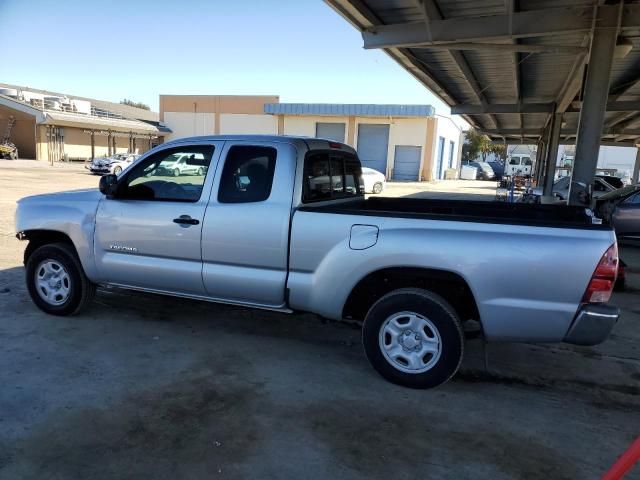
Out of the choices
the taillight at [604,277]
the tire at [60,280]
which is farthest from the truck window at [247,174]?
the taillight at [604,277]

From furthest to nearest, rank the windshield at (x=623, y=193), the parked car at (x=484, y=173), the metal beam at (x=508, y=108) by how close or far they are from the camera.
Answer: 1. the parked car at (x=484, y=173)
2. the metal beam at (x=508, y=108)
3. the windshield at (x=623, y=193)

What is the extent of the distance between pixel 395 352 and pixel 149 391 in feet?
6.22

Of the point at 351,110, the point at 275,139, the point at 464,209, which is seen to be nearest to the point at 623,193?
the point at 464,209

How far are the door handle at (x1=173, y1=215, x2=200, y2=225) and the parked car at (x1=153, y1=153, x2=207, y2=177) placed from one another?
0.43 metres

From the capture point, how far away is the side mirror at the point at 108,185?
468 centimetres

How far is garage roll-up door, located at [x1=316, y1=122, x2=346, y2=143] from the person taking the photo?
142 ft

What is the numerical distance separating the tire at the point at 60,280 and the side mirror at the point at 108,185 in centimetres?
82

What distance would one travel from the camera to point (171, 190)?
4711 millimetres

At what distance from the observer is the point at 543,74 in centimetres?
1522

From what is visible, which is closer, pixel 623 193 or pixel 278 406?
pixel 278 406

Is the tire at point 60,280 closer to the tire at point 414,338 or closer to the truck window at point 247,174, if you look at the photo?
the truck window at point 247,174

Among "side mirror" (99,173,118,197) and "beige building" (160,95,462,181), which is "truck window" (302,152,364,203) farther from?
"beige building" (160,95,462,181)

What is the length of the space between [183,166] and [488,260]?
2859mm

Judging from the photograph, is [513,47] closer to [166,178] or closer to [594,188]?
[166,178]
